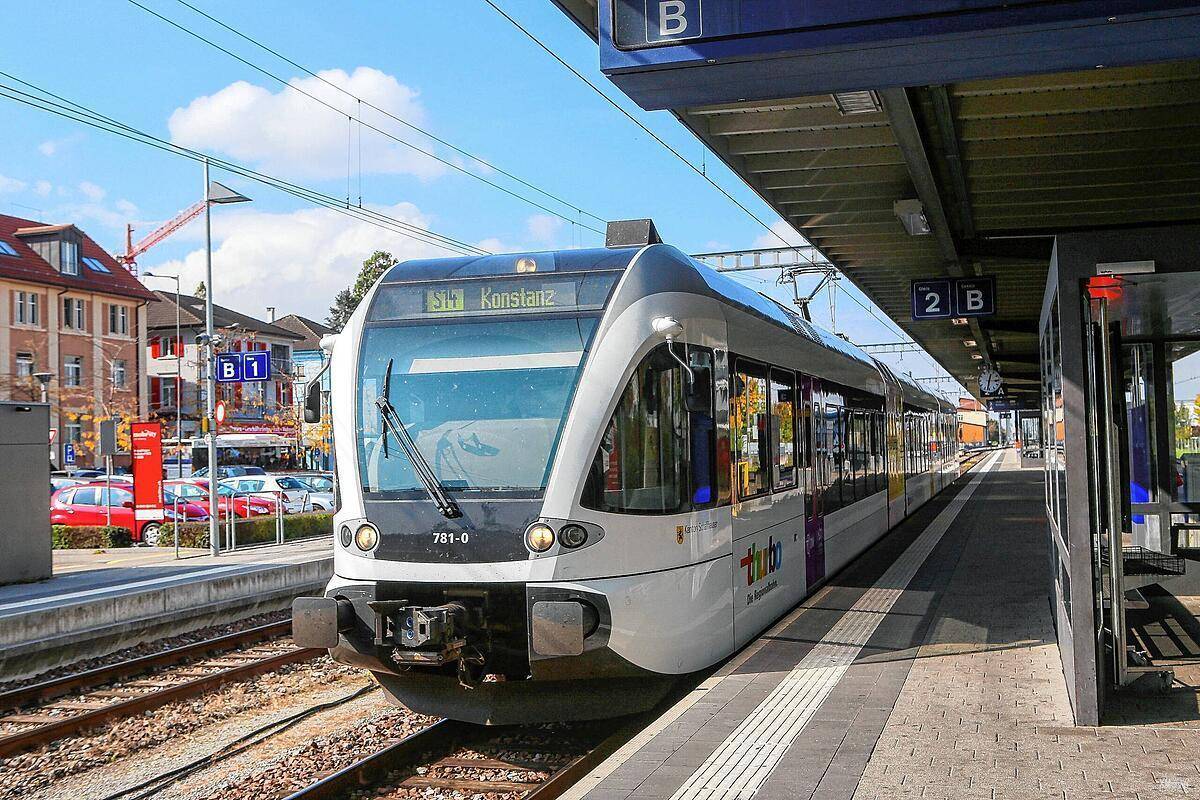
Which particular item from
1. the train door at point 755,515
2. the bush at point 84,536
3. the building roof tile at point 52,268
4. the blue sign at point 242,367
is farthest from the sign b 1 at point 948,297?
the building roof tile at point 52,268

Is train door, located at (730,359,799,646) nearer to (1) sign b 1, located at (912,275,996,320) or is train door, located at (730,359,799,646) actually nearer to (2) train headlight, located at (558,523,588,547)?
(2) train headlight, located at (558,523,588,547)

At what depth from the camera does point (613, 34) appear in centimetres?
507

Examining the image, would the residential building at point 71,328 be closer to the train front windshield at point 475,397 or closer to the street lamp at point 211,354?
the street lamp at point 211,354

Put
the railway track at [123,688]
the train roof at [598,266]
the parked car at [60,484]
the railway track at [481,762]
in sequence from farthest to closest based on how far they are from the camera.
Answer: the parked car at [60,484] < the railway track at [123,688] < the train roof at [598,266] < the railway track at [481,762]

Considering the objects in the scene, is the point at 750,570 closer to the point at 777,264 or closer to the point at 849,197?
A: the point at 849,197

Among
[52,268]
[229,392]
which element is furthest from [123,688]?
[229,392]

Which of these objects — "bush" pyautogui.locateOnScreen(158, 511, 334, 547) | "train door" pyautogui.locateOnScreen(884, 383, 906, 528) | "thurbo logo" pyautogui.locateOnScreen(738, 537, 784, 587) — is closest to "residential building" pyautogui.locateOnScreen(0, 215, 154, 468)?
"bush" pyautogui.locateOnScreen(158, 511, 334, 547)

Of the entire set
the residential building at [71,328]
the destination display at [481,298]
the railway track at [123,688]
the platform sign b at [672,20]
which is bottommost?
the railway track at [123,688]

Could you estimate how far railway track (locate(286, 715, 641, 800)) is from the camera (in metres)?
6.68

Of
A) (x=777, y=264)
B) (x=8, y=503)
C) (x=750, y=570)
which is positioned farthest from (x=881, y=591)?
(x=777, y=264)

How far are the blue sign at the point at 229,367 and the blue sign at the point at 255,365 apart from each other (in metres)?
0.09

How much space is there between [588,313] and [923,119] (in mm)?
3039

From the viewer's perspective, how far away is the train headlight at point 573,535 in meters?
7.12

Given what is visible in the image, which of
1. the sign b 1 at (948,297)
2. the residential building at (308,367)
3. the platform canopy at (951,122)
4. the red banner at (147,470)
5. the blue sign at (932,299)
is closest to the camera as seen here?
the platform canopy at (951,122)
